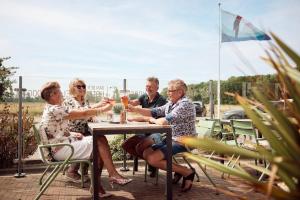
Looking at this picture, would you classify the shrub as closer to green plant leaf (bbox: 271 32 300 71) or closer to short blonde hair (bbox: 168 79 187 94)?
short blonde hair (bbox: 168 79 187 94)

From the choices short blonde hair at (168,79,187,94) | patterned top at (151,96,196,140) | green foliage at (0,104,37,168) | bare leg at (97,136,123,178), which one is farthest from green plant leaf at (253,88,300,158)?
green foliage at (0,104,37,168)

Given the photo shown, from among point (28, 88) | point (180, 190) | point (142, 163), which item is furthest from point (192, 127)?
point (28, 88)

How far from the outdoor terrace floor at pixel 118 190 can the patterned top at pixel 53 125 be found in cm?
89

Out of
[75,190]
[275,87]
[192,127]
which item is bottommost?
[75,190]

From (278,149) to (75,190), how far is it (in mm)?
4455

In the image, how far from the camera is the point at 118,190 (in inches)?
205

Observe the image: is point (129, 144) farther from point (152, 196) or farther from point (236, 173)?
point (236, 173)

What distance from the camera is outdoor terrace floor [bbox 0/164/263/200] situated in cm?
486

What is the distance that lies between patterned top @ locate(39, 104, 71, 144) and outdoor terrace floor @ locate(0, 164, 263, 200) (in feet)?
2.92

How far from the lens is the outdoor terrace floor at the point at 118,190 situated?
4.86 metres

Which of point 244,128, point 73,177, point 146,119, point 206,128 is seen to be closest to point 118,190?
point 73,177

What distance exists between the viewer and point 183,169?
512cm

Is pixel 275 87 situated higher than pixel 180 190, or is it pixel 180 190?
pixel 275 87

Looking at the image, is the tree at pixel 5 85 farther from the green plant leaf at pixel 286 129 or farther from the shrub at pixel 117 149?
the green plant leaf at pixel 286 129
